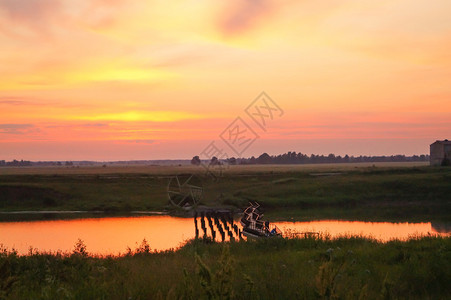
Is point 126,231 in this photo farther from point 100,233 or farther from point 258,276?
point 258,276

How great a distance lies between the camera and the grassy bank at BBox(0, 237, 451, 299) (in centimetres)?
660

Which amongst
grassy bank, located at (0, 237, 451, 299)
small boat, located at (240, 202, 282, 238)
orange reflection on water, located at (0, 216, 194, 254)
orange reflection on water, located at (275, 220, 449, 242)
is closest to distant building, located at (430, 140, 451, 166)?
orange reflection on water, located at (275, 220, 449, 242)

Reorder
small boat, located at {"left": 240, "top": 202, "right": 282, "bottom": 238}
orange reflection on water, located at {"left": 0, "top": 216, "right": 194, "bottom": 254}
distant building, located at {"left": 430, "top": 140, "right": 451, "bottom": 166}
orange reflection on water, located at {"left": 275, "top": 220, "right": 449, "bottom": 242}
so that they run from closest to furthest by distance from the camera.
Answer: small boat, located at {"left": 240, "top": 202, "right": 282, "bottom": 238} < orange reflection on water, located at {"left": 0, "top": 216, "right": 194, "bottom": 254} < orange reflection on water, located at {"left": 275, "top": 220, "right": 449, "bottom": 242} < distant building, located at {"left": 430, "top": 140, "right": 451, "bottom": 166}

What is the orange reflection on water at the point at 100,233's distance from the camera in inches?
965

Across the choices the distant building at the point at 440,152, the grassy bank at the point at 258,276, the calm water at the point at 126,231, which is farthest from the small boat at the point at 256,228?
the distant building at the point at 440,152

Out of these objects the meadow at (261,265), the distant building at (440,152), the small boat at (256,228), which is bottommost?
the small boat at (256,228)

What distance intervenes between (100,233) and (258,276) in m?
22.1

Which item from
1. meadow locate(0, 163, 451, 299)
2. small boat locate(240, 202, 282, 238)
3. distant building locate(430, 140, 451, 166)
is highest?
distant building locate(430, 140, 451, 166)

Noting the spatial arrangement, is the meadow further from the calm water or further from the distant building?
the distant building

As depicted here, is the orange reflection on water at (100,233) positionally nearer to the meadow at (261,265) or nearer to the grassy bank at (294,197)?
the meadow at (261,265)

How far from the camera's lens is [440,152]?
81.4 metres

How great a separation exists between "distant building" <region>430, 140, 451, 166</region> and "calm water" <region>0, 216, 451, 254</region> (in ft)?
175

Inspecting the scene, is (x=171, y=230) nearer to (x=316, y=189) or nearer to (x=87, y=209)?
(x=87, y=209)

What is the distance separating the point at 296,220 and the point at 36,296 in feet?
93.5
